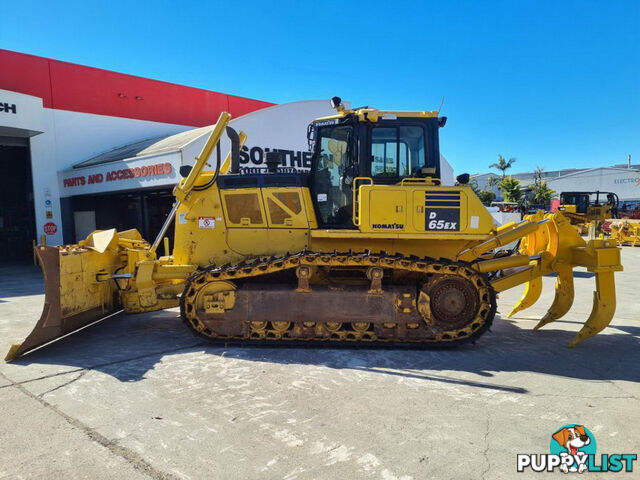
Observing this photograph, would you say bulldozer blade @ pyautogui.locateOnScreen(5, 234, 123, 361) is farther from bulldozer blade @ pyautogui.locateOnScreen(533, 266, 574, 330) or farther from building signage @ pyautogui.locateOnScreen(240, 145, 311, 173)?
building signage @ pyautogui.locateOnScreen(240, 145, 311, 173)

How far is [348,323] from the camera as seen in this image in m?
5.98

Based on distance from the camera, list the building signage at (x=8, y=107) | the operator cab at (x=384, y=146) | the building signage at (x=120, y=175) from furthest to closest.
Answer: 1. the building signage at (x=8, y=107)
2. the building signage at (x=120, y=175)
3. the operator cab at (x=384, y=146)

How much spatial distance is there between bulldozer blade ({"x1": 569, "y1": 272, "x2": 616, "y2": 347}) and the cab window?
2.94 m

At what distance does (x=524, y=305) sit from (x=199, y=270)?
5.55 m

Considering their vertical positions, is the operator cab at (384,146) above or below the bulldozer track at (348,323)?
above

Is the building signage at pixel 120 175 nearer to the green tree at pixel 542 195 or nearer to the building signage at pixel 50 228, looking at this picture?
the building signage at pixel 50 228

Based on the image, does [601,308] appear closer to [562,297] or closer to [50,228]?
[562,297]

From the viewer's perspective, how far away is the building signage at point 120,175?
1442cm

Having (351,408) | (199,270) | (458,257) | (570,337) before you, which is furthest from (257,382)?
(570,337)

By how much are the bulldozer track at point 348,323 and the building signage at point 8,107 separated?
48.7 ft

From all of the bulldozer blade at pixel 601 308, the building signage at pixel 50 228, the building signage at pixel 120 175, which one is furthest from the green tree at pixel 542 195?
the building signage at pixel 50 228

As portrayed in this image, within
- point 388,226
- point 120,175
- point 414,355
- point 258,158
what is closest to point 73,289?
point 388,226

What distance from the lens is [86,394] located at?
4.27 meters

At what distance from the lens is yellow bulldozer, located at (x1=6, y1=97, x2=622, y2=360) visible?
560 cm
